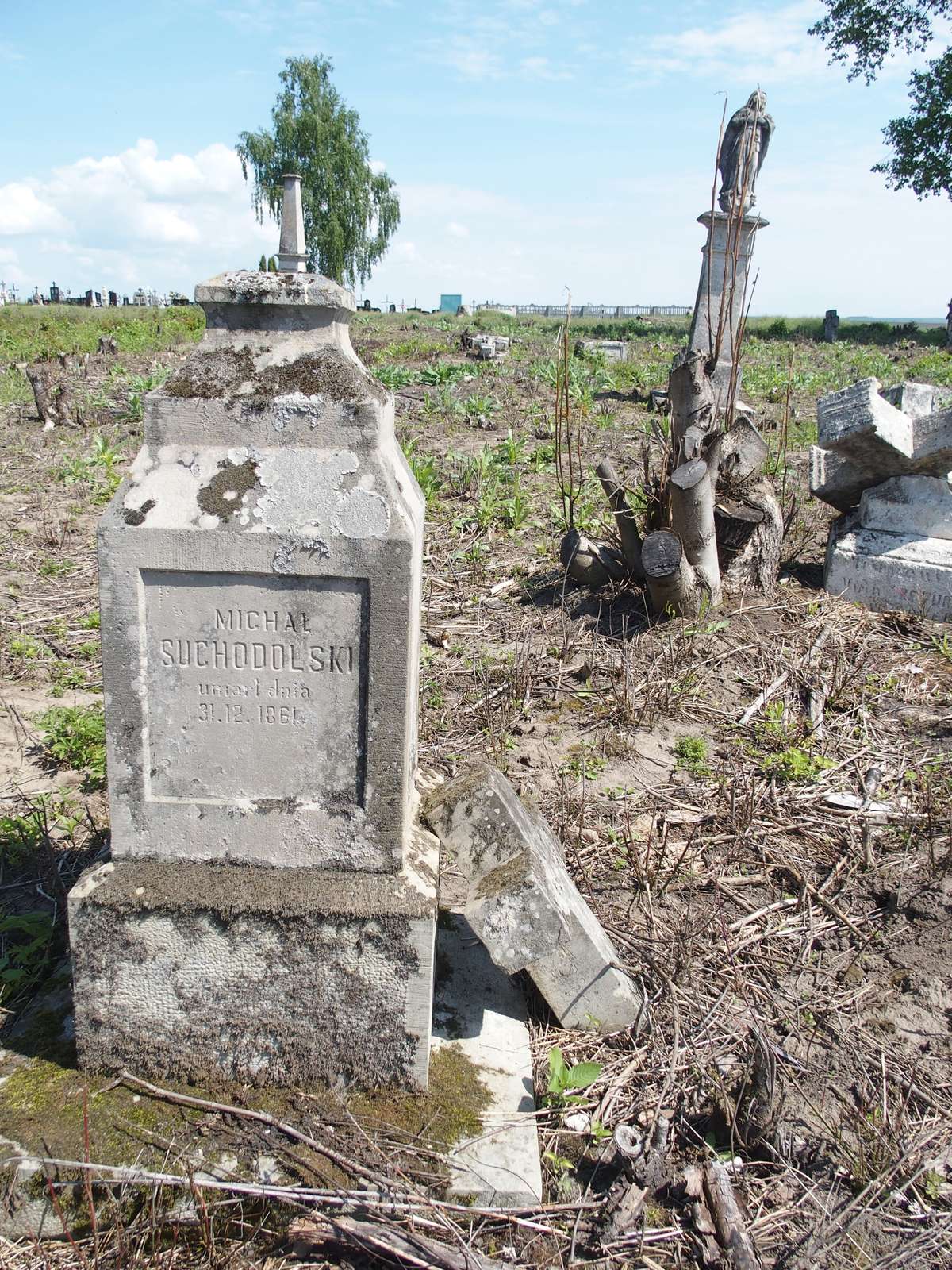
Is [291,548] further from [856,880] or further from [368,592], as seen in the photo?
[856,880]

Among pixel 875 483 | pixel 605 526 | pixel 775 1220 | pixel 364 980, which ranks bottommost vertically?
pixel 775 1220

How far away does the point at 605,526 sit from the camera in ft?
21.7

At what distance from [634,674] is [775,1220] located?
3033mm

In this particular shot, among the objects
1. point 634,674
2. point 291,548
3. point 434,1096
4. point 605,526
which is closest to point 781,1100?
point 434,1096

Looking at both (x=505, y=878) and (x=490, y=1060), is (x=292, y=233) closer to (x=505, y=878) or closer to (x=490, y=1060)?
(x=505, y=878)

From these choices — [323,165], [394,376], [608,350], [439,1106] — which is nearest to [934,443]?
[439,1106]

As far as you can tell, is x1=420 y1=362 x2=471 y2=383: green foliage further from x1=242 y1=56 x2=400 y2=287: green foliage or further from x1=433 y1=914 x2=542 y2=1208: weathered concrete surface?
x1=242 y1=56 x2=400 y2=287: green foliage

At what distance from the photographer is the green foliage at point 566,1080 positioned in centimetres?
242

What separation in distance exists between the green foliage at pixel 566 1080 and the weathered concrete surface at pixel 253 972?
351 mm

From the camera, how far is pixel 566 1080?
2.43 meters

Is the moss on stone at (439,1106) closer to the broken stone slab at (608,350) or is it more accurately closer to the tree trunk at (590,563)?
the tree trunk at (590,563)

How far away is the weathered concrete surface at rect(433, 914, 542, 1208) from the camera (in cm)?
217

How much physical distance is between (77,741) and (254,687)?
233cm

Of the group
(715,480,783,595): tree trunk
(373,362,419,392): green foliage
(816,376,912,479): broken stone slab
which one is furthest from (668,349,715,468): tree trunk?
(373,362,419,392): green foliage
